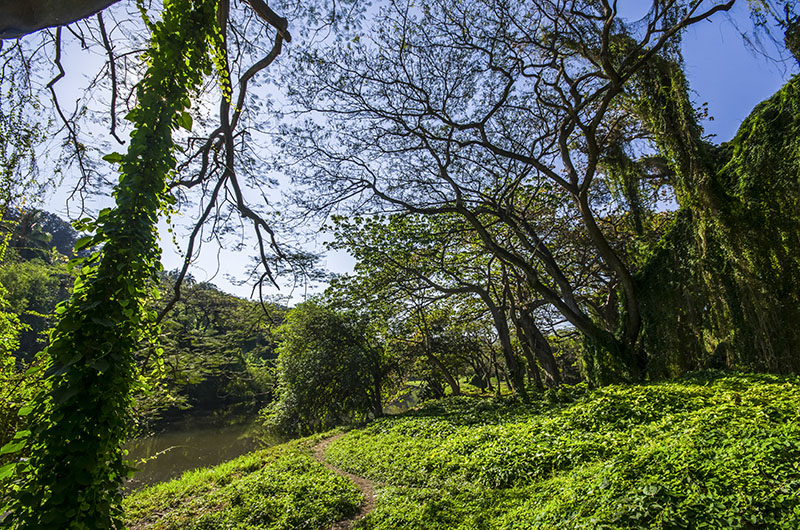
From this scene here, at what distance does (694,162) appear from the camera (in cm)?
683

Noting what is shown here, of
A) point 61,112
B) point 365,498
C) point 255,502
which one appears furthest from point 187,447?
point 61,112

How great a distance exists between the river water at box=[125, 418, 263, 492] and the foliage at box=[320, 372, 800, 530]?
8752mm

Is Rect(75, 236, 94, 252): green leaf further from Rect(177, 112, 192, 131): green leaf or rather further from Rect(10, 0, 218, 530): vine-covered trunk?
Rect(177, 112, 192, 131): green leaf

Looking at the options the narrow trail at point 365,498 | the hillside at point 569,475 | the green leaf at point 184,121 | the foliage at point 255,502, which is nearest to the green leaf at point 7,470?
the green leaf at point 184,121

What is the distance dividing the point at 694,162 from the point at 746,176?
977mm

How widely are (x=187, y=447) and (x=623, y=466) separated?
1961cm

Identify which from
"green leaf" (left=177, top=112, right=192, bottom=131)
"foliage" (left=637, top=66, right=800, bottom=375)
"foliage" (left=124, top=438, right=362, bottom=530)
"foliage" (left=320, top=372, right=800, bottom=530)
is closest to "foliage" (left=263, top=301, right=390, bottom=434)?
"foliage" (left=124, top=438, right=362, bottom=530)

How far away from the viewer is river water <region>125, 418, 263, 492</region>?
1245cm

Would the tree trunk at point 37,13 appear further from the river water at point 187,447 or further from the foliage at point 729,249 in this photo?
the river water at point 187,447

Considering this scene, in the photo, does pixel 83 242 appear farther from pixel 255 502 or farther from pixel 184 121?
pixel 255 502

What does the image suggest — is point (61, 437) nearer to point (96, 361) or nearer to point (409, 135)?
point (96, 361)

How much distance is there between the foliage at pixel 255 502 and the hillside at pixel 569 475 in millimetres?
30

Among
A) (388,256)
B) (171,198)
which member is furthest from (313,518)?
(388,256)

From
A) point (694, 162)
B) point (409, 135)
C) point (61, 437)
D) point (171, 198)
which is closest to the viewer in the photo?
point (61, 437)
